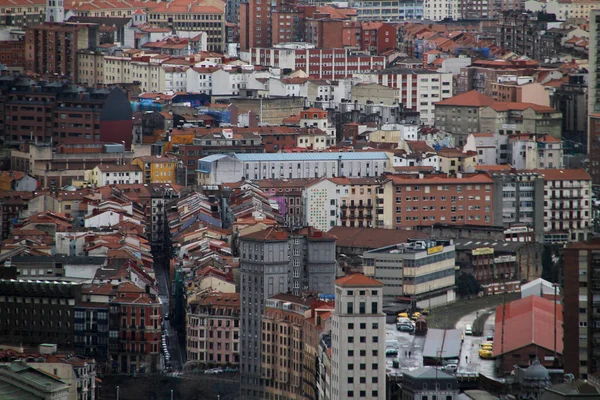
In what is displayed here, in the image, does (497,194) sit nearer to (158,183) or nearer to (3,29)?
(158,183)

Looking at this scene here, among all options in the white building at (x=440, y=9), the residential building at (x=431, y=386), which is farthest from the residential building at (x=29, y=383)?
the white building at (x=440, y=9)

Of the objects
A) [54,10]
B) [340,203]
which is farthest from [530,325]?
[54,10]

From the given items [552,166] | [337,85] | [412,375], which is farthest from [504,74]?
[412,375]

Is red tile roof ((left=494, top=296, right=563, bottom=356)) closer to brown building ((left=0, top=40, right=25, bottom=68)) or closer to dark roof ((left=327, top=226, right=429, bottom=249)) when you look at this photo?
dark roof ((left=327, top=226, right=429, bottom=249))

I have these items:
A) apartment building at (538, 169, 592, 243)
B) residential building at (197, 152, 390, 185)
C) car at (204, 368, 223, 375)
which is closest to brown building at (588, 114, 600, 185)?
apartment building at (538, 169, 592, 243)

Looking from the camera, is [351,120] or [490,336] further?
[351,120]

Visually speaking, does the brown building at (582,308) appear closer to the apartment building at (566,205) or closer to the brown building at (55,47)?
the apartment building at (566,205)

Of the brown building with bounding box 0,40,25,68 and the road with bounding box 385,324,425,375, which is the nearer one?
the road with bounding box 385,324,425,375
